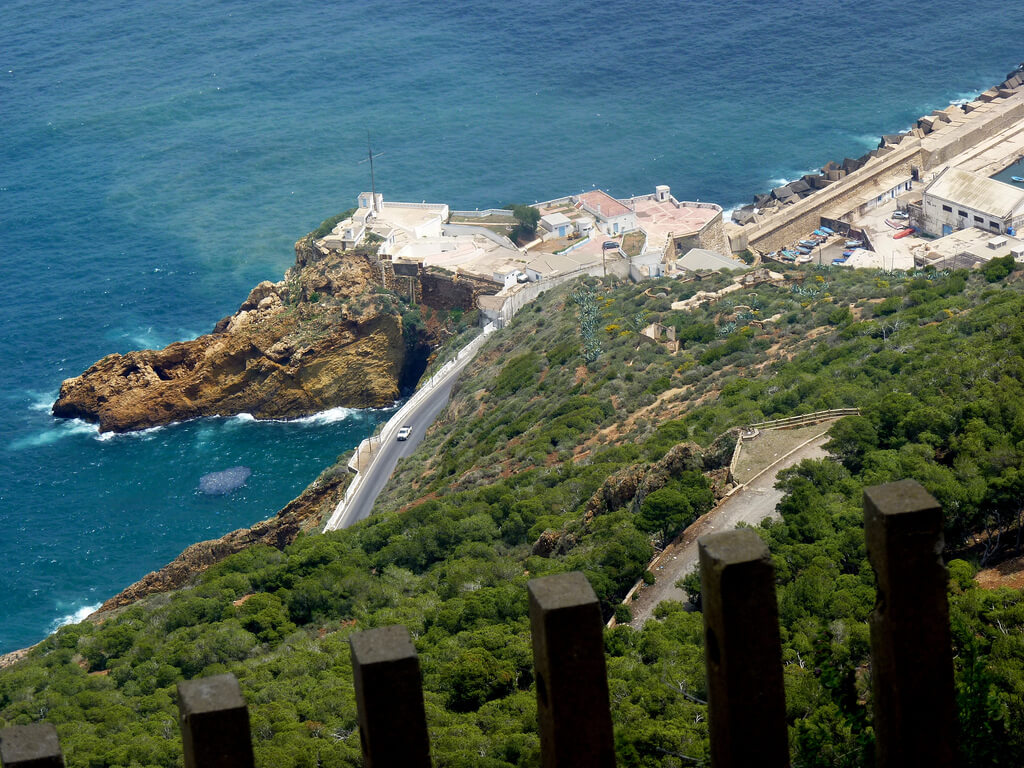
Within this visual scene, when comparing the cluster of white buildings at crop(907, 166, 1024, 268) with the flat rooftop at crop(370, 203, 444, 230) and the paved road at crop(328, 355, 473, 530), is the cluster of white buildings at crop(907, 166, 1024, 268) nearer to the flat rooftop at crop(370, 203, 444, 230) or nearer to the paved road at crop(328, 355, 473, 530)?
the paved road at crop(328, 355, 473, 530)

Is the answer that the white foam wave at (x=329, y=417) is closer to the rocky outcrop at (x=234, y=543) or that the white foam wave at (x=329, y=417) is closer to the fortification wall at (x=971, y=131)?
the rocky outcrop at (x=234, y=543)

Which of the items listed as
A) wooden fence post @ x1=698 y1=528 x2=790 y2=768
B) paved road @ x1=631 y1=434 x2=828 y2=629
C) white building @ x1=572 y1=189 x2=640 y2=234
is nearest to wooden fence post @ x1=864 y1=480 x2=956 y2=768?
wooden fence post @ x1=698 y1=528 x2=790 y2=768

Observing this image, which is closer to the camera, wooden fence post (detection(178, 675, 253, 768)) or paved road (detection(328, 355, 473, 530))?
wooden fence post (detection(178, 675, 253, 768))

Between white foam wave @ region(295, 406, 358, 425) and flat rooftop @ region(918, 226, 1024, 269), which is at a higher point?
flat rooftop @ region(918, 226, 1024, 269)

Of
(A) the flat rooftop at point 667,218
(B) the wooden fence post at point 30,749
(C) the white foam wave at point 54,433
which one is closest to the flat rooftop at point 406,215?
(A) the flat rooftop at point 667,218

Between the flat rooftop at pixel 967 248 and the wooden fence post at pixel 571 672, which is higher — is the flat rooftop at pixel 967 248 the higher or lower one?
the lower one

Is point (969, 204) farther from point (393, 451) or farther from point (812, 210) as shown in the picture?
point (393, 451)
